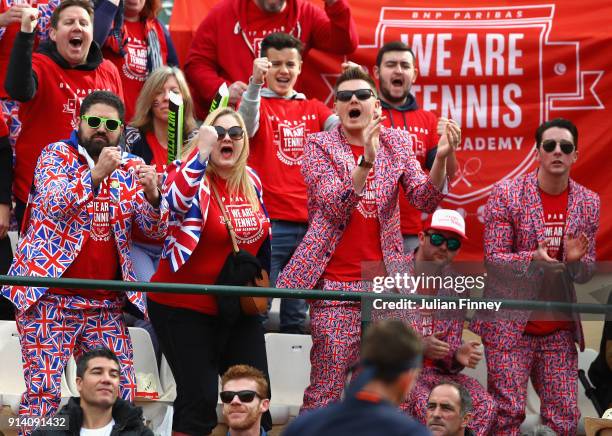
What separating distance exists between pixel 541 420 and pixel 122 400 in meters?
2.41

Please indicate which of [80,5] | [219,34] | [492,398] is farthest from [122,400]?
[219,34]

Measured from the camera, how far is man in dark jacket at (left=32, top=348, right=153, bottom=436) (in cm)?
630

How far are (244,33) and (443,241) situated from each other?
2.20 meters

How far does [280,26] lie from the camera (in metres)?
8.91

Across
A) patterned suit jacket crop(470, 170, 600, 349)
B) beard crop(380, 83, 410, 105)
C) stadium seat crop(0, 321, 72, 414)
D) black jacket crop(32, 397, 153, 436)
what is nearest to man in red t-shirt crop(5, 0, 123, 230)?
stadium seat crop(0, 321, 72, 414)

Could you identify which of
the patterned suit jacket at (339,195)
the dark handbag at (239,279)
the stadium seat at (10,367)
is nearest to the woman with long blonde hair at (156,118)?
the patterned suit jacket at (339,195)

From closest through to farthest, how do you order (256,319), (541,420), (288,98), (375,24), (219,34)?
(256,319) < (541,420) < (288,98) < (219,34) < (375,24)

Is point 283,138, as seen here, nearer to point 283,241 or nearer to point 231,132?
point 283,241

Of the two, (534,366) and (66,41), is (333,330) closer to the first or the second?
(534,366)

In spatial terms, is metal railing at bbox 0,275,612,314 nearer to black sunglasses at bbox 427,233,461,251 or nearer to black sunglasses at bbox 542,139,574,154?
black sunglasses at bbox 427,233,461,251

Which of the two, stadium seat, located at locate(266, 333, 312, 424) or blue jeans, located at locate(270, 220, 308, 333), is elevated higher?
blue jeans, located at locate(270, 220, 308, 333)

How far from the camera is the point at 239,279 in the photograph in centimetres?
674

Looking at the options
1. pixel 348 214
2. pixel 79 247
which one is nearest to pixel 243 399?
pixel 79 247

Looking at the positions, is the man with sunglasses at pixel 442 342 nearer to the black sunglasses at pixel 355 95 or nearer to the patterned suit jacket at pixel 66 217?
the black sunglasses at pixel 355 95
